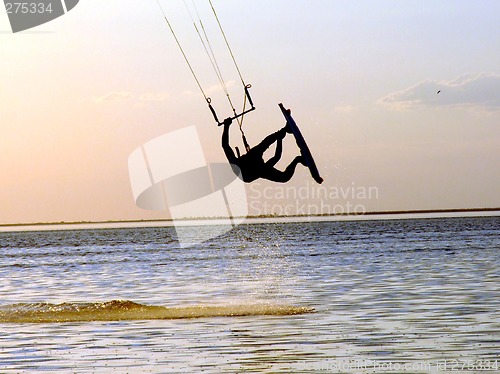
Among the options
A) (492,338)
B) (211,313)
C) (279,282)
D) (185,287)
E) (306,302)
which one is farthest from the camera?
(279,282)

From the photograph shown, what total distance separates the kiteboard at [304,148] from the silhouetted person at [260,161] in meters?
0.14

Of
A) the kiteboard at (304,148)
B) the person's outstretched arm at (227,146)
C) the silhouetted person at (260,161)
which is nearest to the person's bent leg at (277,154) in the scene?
the silhouetted person at (260,161)

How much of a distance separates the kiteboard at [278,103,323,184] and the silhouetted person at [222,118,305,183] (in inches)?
5.6

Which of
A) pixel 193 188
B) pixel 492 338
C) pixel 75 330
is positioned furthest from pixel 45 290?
pixel 492 338

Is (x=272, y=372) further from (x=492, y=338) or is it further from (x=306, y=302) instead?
(x=306, y=302)

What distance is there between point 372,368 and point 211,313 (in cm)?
985

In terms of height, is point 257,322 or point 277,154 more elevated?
point 277,154

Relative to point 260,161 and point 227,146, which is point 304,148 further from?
point 227,146

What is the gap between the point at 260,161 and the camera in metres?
21.5

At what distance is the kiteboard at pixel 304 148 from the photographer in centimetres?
2147

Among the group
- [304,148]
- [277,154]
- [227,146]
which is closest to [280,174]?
[277,154]

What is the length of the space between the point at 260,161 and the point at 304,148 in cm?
100

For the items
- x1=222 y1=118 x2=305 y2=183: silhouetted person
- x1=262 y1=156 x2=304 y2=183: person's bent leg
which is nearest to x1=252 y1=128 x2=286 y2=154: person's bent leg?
x1=222 y1=118 x2=305 y2=183: silhouetted person

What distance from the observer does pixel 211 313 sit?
2870 cm
